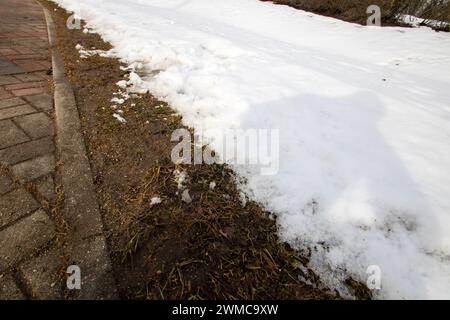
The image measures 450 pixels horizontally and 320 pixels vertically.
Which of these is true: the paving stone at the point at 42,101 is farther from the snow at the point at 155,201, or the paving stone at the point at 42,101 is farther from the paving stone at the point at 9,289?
the paving stone at the point at 9,289

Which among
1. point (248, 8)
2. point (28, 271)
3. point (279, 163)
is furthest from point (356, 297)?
point (248, 8)

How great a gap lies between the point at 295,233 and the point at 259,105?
4.67 feet

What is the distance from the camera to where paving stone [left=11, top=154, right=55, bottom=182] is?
6.56 ft

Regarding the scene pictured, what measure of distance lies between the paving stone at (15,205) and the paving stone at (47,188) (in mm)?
73

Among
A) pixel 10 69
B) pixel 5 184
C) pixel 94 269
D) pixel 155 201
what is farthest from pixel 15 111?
pixel 94 269

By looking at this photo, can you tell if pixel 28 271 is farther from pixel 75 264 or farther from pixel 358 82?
pixel 358 82

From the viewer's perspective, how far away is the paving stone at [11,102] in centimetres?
275

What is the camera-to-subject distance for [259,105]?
2.71 metres

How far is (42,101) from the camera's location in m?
2.94

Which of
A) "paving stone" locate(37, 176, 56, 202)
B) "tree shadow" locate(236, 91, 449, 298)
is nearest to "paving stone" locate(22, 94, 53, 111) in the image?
"paving stone" locate(37, 176, 56, 202)

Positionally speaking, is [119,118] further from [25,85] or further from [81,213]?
[25,85]

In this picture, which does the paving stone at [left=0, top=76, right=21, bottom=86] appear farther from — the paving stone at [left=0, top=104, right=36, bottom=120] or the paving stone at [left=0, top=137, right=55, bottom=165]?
Result: the paving stone at [left=0, top=137, right=55, bottom=165]

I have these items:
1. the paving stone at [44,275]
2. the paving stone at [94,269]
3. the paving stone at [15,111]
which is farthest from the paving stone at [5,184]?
the paving stone at [15,111]

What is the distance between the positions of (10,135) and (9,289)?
1.53 meters
